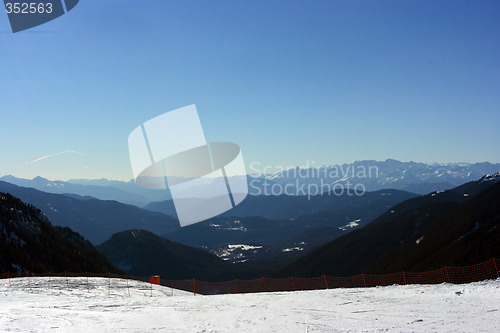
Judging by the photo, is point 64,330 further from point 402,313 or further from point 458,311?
point 458,311

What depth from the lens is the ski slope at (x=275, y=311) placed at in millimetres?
18672

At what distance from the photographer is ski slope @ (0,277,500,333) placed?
1867 cm

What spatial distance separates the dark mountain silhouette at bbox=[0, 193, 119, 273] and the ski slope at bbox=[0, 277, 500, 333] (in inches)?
1831

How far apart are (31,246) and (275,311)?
273 ft

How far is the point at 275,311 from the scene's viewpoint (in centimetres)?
2383

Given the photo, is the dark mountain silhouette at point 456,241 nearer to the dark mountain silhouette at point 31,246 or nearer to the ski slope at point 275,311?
the ski slope at point 275,311

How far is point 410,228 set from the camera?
601ft

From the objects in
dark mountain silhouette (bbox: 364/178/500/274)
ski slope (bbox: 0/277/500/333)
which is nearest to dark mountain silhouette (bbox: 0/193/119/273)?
ski slope (bbox: 0/277/500/333)

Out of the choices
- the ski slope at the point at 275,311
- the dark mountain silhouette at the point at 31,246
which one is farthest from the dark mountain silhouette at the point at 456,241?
the dark mountain silhouette at the point at 31,246

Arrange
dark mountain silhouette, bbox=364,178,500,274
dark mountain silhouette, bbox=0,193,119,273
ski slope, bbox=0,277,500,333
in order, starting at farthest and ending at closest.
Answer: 1. dark mountain silhouette, bbox=364,178,500,274
2. dark mountain silhouette, bbox=0,193,119,273
3. ski slope, bbox=0,277,500,333

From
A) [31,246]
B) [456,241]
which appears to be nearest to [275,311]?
[31,246]

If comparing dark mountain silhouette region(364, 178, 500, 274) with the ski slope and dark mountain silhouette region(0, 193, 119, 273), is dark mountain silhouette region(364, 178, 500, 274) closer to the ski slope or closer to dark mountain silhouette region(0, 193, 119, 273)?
the ski slope

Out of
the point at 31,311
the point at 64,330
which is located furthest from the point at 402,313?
A: the point at 31,311

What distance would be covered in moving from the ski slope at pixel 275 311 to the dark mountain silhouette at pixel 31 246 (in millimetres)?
46504
